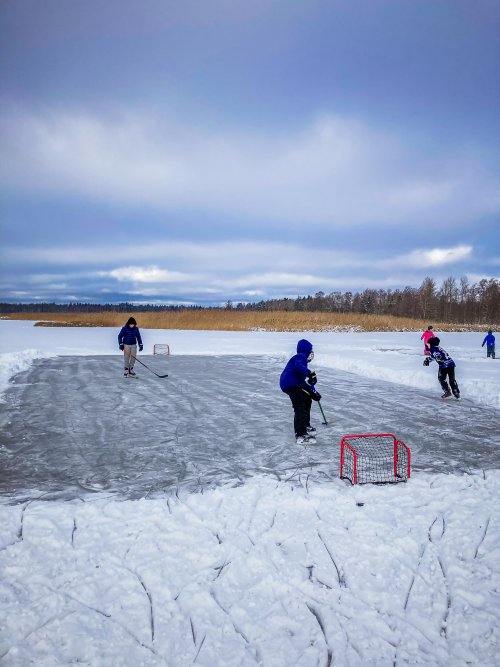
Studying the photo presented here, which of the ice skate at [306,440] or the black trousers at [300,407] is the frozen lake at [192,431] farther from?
the black trousers at [300,407]

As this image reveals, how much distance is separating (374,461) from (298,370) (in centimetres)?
171

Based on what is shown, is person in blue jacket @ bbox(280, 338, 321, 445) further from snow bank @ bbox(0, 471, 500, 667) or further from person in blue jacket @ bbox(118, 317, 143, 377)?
person in blue jacket @ bbox(118, 317, 143, 377)

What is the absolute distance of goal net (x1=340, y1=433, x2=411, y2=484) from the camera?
5.27 m

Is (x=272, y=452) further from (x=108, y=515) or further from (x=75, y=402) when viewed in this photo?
(x=75, y=402)

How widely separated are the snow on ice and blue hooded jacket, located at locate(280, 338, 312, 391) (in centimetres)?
144

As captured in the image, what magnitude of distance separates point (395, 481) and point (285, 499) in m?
1.46

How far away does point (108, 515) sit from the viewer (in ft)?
14.1

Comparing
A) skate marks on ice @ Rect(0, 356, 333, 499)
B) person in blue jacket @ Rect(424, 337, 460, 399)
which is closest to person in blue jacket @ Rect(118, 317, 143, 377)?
skate marks on ice @ Rect(0, 356, 333, 499)

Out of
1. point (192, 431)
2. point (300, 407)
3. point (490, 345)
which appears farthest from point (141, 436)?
point (490, 345)

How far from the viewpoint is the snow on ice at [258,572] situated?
274cm

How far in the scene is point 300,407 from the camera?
269 inches

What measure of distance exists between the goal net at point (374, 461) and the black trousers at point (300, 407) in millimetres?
809

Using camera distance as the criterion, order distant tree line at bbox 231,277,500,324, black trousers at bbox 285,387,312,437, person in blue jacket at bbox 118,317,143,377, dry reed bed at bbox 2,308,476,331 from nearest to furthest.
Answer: black trousers at bbox 285,387,312,437
person in blue jacket at bbox 118,317,143,377
dry reed bed at bbox 2,308,476,331
distant tree line at bbox 231,277,500,324

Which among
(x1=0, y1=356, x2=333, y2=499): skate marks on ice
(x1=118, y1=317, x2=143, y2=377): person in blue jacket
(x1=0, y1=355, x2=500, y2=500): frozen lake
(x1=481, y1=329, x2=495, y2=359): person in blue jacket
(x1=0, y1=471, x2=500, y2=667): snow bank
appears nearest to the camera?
(x1=0, y1=471, x2=500, y2=667): snow bank
